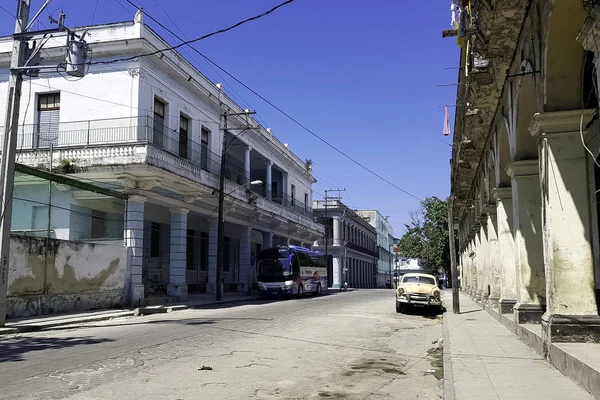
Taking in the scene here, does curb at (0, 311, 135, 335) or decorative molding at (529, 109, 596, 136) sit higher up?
decorative molding at (529, 109, 596, 136)

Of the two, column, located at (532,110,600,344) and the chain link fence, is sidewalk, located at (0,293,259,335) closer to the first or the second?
the chain link fence

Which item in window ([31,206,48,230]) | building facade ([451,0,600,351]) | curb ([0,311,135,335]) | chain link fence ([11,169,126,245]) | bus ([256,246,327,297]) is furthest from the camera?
bus ([256,246,327,297])

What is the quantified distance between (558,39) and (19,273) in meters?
15.4

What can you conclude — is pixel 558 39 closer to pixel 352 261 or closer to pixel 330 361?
pixel 330 361

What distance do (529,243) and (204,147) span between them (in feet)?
65.6

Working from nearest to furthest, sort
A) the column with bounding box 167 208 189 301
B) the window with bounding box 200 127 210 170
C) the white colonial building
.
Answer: the white colonial building → the column with bounding box 167 208 189 301 → the window with bounding box 200 127 210 170

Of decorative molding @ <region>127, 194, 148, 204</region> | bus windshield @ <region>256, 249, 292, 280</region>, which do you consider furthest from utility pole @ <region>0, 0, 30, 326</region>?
bus windshield @ <region>256, 249, 292, 280</region>

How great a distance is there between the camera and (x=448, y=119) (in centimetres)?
2005

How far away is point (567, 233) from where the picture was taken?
7855 mm

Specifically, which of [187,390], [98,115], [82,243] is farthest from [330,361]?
[98,115]

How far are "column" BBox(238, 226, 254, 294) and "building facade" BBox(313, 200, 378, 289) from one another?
67.9 feet

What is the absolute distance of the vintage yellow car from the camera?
1983 centimetres

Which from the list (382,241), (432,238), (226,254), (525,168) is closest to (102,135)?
(525,168)

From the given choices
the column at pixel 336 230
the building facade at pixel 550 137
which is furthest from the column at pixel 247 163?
the column at pixel 336 230
